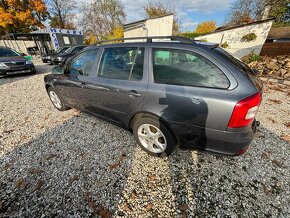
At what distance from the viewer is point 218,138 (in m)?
1.74

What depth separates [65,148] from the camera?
2.68 metres

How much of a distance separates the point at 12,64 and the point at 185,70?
30.5ft

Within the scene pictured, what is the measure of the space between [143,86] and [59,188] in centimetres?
181

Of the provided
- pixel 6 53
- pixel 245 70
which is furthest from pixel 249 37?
pixel 6 53

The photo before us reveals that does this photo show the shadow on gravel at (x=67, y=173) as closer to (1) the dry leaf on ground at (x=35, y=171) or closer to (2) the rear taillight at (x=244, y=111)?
(1) the dry leaf on ground at (x=35, y=171)

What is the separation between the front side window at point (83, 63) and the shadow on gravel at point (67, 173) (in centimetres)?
123

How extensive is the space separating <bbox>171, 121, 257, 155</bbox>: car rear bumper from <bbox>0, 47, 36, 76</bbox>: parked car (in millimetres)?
9273

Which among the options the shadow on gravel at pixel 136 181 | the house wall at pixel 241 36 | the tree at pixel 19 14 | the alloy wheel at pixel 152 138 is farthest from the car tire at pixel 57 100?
the tree at pixel 19 14

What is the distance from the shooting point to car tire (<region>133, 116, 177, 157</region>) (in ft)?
6.82

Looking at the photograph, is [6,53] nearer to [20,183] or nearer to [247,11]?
[20,183]

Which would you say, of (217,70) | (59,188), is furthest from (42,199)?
(217,70)

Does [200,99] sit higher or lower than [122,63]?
lower

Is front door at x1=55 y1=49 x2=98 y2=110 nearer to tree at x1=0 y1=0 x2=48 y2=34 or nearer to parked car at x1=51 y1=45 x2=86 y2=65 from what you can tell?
parked car at x1=51 y1=45 x2=86 y2=65

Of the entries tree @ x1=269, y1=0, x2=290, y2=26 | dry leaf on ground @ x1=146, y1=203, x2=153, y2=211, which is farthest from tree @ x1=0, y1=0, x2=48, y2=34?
tree @ x1=269, y1=0, x2=290, y2=26
